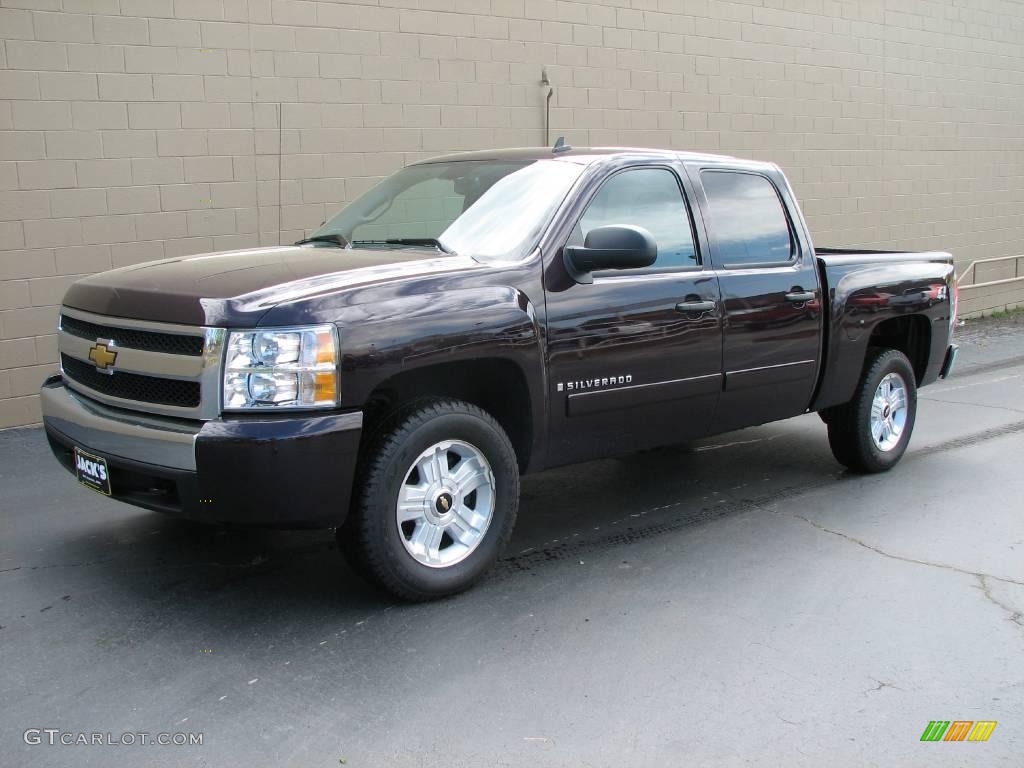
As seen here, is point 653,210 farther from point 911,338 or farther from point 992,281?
point 992,281

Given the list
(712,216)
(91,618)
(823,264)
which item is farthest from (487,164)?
(91,618)

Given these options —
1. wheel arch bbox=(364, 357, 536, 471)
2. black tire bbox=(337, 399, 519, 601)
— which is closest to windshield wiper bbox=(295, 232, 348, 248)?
wheel arch bbox=(364, 357, 536, 471)

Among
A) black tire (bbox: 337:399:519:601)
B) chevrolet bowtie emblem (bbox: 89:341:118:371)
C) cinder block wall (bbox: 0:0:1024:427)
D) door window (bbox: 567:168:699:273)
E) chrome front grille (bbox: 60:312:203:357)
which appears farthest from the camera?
cinder block wall (bbox: 0:0:1024:427)

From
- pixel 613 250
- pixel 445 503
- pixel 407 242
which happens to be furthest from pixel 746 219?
pixel 445 503

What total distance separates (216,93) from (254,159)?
1.94ft

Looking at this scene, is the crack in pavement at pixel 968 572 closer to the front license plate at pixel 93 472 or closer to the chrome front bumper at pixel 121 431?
the chrome front bumper at pixel 121 431

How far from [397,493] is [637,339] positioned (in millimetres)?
1520

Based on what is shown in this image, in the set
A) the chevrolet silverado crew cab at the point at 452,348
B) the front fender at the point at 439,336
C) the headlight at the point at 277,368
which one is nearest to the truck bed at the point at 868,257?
the chevrolet silverado crew cab at the point at 452,348

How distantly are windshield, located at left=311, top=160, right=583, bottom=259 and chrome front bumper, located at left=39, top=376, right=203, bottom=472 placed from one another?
157cm

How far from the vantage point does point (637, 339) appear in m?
5.18

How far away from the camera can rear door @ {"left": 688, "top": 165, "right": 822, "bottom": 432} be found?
5.72 m

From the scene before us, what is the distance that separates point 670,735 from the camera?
3527 mm

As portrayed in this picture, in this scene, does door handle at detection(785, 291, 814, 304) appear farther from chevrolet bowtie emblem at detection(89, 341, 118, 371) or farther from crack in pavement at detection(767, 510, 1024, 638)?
chevrolet bowtie emblem at detection(89, 341, 118, 371)

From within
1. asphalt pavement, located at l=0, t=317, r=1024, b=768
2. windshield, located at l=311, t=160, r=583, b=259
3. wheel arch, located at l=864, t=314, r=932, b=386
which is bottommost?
asphalt pavement, located at l=0, t=317, r=1024, b=768
